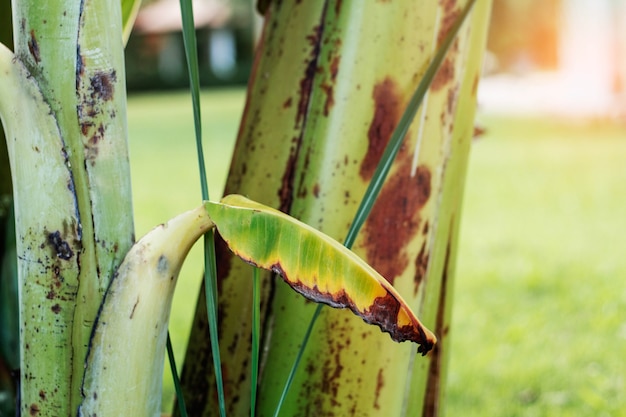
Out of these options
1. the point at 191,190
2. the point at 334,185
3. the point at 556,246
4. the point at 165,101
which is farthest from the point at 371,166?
the point at 165,101

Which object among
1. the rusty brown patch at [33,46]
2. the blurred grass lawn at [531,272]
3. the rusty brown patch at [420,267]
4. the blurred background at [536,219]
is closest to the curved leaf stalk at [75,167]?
the rusty brown patch at [33,46]

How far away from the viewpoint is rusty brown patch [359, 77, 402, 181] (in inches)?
30.9

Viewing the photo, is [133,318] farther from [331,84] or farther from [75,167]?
[331,84]

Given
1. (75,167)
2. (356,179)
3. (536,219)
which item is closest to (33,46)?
(75,167)

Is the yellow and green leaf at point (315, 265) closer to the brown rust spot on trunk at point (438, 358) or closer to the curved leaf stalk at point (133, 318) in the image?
the curved leaf stalk at point (133, 318)

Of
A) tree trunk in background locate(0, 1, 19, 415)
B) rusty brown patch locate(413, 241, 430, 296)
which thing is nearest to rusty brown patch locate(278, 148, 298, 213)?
rusty brown patch locate(413, 241, 430, 296)

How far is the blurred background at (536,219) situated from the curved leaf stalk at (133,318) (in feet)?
2.29

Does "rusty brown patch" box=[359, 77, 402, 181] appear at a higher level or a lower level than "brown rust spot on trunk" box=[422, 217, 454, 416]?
higher

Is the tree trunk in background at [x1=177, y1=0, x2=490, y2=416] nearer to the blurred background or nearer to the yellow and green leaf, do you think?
the yellow and green leaf

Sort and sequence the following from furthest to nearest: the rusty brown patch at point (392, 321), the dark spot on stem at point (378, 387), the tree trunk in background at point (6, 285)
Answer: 1. the tree trunk in background at point (6, 285)
2. the dark spot on stem at point (378, 387)
3. the rusty brown patch at point (392, 321)

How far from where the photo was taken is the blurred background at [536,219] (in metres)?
1.80

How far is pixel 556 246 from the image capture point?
9.80ft

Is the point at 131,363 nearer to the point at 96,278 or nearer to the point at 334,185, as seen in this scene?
the point at 96,278

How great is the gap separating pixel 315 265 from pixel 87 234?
0.18 metres
